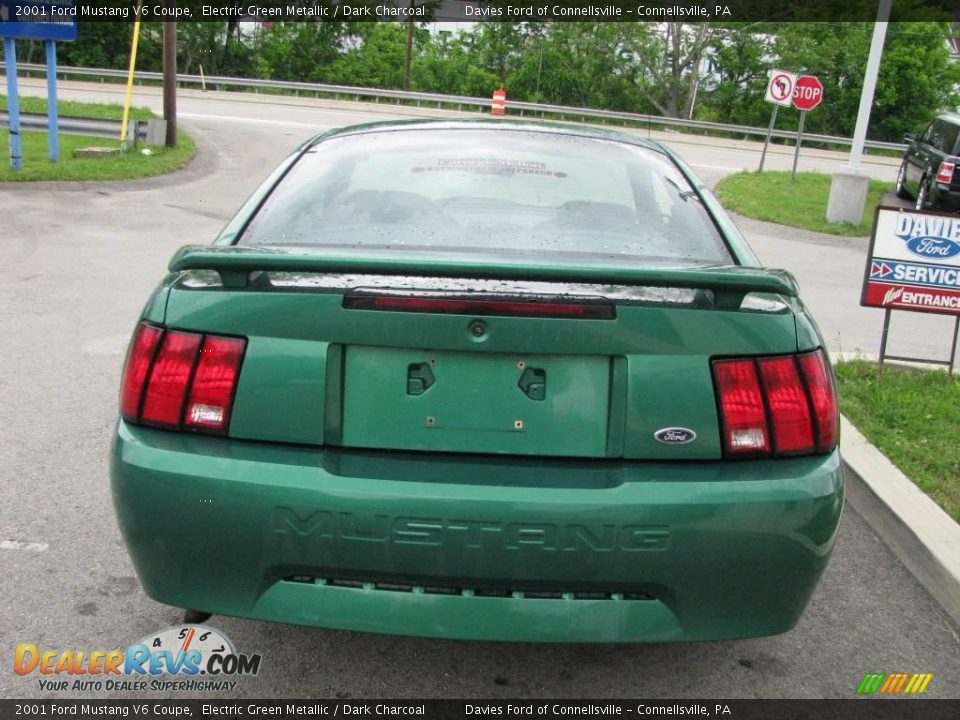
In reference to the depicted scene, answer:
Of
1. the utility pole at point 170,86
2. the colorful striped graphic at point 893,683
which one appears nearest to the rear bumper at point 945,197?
the utility pole at point 170,86

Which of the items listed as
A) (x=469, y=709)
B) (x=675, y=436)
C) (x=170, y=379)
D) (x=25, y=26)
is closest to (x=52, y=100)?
(x=25, y=26)

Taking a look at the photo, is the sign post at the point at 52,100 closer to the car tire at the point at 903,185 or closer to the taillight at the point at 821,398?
the taillight at the point at 821,398

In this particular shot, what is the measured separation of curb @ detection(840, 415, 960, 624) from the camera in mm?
3400

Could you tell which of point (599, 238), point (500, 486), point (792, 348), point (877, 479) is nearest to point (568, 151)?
point (599, 238)

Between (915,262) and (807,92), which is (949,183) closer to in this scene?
(807,92)

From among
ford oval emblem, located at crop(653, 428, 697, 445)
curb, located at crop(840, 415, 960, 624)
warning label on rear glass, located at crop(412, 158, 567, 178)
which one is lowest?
curb, located at crop(840, 415, 960, 624)

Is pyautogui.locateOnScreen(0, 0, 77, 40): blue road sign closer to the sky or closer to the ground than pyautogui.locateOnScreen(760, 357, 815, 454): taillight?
closer to the sky

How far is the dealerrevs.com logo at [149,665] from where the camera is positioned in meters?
2.68

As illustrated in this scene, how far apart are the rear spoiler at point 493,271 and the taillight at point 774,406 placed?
0.59 feet

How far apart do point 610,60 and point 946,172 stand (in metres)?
34.6

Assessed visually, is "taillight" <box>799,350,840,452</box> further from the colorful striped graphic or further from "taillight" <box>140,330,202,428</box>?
"taillight" <box>140,330,202,428</box>

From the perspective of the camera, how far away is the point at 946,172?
15.7 metres

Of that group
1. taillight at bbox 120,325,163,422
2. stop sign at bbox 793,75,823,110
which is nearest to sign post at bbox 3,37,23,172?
taillight at bbox 120,325,163,422

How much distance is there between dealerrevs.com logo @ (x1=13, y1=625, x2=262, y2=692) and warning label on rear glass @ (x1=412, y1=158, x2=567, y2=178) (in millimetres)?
1730
